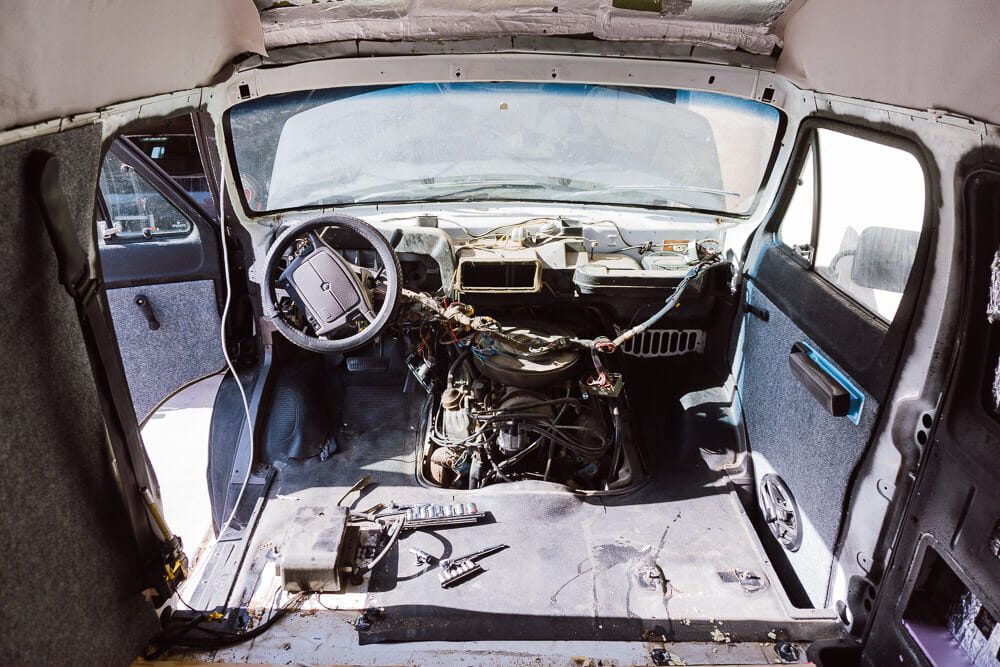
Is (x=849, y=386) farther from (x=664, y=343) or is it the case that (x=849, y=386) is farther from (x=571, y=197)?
(x=571, y=197)

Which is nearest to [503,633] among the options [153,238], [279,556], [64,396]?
[279,556]

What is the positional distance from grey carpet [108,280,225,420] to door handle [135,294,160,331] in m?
0.02

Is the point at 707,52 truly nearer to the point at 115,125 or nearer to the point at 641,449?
the point at 641,449

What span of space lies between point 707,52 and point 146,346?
10.1 ft

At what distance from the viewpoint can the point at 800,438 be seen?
225cm

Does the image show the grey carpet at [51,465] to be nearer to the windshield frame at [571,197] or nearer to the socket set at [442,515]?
the socket set at [442,515]

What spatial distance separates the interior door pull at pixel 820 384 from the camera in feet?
6.13

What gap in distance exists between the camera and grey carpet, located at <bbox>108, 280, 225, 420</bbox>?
3.21 metres

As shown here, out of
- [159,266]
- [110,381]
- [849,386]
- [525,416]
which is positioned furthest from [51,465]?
[849,386]

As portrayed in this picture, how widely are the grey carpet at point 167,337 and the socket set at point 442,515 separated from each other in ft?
5.01

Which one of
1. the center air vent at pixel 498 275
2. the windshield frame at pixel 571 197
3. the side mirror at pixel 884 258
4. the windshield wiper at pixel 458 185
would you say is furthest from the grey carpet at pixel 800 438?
the windshield wiper at pixel 458 185

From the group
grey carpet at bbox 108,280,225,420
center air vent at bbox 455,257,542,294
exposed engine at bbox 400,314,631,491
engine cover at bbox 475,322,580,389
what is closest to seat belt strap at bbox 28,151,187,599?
exposed engine at bbox 400,314,631,491

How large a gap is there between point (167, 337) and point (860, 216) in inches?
128

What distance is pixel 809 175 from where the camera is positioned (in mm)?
2484
